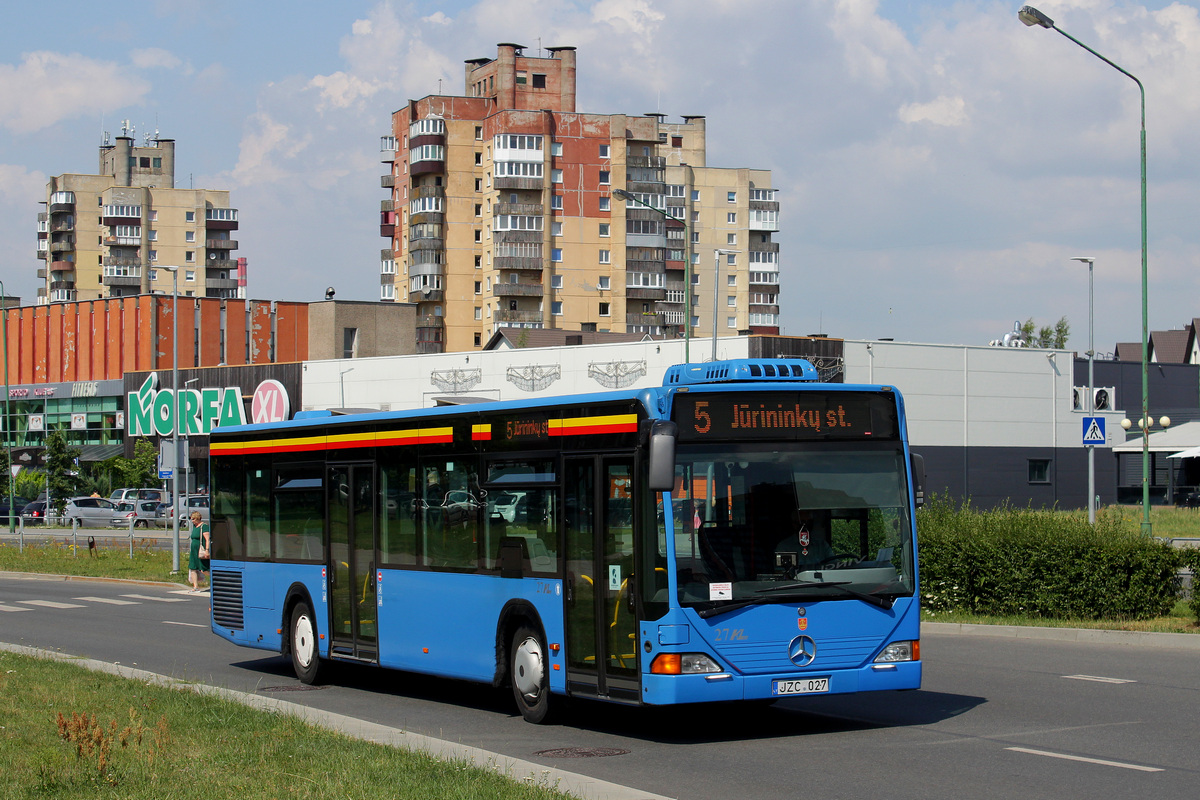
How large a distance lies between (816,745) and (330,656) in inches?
243

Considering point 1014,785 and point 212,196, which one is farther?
point 212,196

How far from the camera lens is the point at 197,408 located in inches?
2901

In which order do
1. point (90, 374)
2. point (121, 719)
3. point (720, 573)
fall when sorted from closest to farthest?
point (720, 573), point (121, 719), point (90, 374)

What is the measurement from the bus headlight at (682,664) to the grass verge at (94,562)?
24.7m

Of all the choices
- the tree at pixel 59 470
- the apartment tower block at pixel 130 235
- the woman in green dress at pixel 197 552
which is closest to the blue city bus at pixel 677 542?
the woman in green dress at pixel 197 552

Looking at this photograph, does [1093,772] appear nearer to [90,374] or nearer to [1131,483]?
[1131,483]

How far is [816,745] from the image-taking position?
10.5 metres

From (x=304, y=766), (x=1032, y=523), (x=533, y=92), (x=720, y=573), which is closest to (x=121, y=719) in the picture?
(x=304, y=766)

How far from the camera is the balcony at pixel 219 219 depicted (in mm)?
160250

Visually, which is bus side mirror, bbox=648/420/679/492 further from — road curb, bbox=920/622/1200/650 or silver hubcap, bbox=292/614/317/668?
road curb, bbox=920/622/1200/650

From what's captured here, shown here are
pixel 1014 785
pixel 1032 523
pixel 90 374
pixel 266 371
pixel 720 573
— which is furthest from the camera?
pixel 90 374

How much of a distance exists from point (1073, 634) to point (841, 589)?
8379 mm

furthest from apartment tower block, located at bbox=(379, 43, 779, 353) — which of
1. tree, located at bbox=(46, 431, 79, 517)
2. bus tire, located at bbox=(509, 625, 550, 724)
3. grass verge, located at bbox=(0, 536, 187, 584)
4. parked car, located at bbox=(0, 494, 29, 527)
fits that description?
bus tire, located at bbox=(509, 625, 550, 724)

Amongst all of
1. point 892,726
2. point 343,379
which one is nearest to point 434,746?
point 892,726
